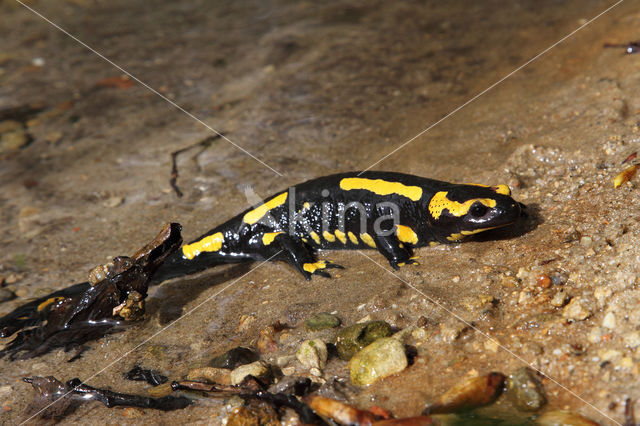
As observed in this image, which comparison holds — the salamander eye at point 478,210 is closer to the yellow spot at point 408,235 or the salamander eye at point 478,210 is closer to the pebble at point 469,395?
the yellow spot at point 408,235

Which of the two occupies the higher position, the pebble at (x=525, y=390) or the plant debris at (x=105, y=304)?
the pebble at (x=525, y=390)

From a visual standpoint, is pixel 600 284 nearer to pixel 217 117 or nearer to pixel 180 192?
pixel 180 192

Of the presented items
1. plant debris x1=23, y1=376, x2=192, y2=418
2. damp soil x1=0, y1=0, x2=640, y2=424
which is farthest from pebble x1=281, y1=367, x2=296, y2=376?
plant debris x1=23, y1=376, x2=192, y2=418

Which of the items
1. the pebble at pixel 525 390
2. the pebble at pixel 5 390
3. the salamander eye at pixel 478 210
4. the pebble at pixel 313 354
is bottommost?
the pebble at pixel 5 390

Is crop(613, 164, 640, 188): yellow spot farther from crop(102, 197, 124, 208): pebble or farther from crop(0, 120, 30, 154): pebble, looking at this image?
crop(0, 120, 30, 154): pebble

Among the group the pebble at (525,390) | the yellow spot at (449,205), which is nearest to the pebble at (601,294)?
the pebble at (525,390)

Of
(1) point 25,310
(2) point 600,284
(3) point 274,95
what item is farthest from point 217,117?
(2) point 600,284
